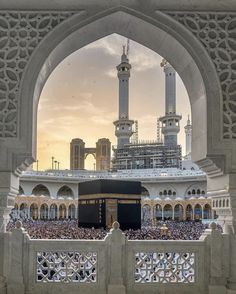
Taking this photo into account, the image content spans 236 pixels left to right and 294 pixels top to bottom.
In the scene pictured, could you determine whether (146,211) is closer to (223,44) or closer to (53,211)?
(53,211)

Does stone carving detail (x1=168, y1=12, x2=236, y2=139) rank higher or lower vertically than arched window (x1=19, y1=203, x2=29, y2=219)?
higher

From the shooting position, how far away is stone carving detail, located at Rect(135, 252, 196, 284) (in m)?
4.38

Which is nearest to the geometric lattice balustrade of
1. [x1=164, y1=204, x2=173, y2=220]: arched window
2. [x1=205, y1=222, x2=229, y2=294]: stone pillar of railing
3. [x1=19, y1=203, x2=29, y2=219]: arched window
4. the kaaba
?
[x1=205, y1=222, x2=229, y2=294]: stone pillar of railing

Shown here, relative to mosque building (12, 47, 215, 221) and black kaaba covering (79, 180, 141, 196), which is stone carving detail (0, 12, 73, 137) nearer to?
black kaaba covering (79, 180, 141, 196)

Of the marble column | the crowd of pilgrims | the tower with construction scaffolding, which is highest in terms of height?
the tower with construction scaffolding

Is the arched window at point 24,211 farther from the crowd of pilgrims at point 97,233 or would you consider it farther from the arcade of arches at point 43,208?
the crowd of pilgrims at point 97,233

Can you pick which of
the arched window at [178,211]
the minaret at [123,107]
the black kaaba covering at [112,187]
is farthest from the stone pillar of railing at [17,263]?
the minaret at [123,107]

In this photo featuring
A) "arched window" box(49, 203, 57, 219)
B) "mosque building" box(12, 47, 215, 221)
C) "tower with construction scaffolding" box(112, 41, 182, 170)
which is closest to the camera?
"mosque building" box(12, 47, 215, 221)

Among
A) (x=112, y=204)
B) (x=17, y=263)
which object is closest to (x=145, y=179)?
(x=112, y=204)

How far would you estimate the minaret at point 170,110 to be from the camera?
5628cm

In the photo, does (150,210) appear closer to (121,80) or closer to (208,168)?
(121,80)

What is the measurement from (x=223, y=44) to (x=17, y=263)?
317 centimetres

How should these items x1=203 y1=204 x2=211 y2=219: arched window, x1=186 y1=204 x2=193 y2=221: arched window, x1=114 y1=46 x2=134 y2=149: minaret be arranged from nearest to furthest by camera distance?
1. x1=203 y1=204 x2=211 y2=219: arched window
2. x1=186 y1=204 x2=193 y2=221: arched window
3. x1=114 y1=46 x2=134 y2=149: minaret

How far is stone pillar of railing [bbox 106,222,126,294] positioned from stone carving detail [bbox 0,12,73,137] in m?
1.48
